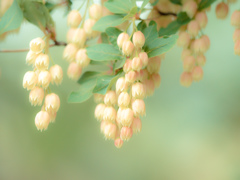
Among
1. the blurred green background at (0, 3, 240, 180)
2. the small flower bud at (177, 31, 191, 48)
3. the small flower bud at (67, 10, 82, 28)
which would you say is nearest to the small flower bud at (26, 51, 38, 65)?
the small flower bud at (67, 10, 82, 28)

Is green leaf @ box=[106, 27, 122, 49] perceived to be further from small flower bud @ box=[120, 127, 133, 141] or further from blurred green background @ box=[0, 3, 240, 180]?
blurred green background @ box=[0, 3, 240, 180]

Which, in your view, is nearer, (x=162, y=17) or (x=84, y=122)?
(x=162, y=17)

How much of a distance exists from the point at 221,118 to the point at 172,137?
0.18 m

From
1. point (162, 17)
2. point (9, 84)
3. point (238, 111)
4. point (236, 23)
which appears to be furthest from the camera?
point (9, 84)

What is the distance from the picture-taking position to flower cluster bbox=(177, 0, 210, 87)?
2.08ft

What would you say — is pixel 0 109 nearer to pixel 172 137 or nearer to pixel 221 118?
pixel 172 137

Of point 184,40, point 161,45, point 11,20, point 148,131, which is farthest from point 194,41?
point 148,131

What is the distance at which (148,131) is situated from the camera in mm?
1192

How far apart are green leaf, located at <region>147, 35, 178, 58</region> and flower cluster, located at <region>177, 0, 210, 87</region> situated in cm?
11

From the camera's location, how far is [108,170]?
4.03 ft

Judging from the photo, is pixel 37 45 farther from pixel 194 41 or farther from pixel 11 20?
pixel 194 41

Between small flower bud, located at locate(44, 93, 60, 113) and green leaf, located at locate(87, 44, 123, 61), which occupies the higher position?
green leaf, located at locate(87, 44, 123, 61)

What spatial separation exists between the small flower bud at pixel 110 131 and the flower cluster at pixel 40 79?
93 mm

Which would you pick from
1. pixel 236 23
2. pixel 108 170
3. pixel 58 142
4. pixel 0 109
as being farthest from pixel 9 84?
pixel 236 23
